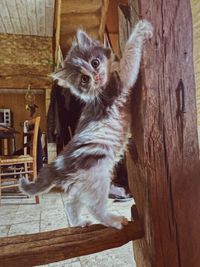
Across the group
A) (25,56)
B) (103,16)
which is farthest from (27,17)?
(103,16)

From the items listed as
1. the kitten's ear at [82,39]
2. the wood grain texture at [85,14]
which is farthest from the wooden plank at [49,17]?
the kitten's ear at [82,39]

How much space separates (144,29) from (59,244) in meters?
0.51

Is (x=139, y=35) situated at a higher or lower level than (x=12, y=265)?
higher

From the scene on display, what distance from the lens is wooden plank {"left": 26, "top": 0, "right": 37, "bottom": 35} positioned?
3839 millimetres

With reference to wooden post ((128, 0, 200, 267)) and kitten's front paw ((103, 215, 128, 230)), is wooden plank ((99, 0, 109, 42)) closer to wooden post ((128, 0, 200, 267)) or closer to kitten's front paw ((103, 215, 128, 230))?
wooden post ((128, 0, 200, 267))

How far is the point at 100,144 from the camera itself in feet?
2.03

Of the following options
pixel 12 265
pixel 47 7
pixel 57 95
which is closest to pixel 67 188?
pixel 12 265

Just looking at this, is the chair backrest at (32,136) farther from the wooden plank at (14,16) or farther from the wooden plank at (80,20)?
the wooden plank at (14,16)

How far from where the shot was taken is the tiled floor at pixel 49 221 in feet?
4.98

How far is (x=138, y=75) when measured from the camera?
610 millimetres

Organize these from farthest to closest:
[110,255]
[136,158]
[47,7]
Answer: [47,7] < [110,255] < [136,158]

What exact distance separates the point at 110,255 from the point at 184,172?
1195 mm

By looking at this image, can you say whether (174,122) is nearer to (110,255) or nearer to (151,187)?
(151,187)

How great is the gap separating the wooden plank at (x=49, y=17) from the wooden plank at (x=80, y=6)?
19 centimetres
